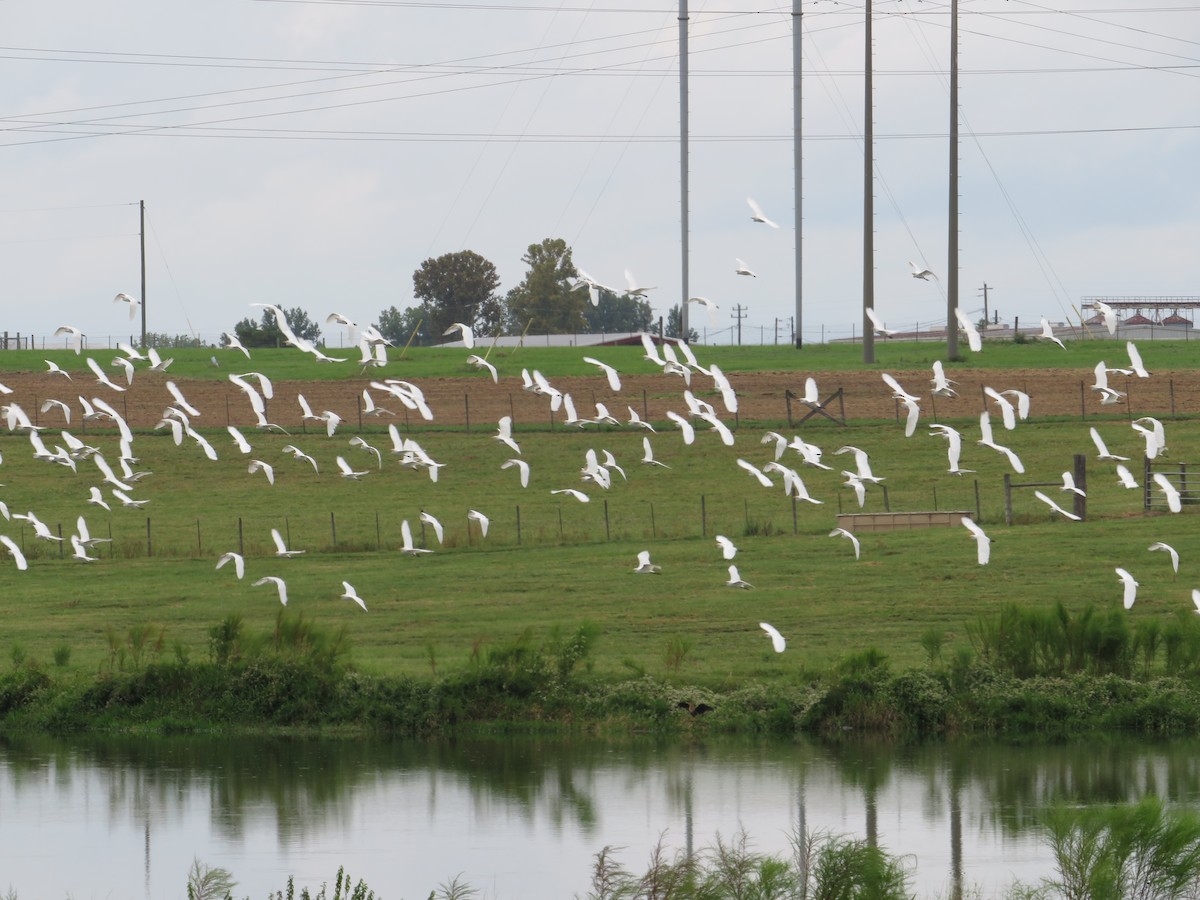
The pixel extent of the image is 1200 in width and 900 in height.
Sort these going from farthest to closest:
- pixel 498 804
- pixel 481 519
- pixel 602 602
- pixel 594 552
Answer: pixel 594 552
pixel 481 519
pixel 602 602
pixel 498 804

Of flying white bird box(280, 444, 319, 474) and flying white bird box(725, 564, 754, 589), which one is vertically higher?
flying white bird box(280, 444, 319, 474)

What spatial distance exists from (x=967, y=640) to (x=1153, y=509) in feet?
59.6

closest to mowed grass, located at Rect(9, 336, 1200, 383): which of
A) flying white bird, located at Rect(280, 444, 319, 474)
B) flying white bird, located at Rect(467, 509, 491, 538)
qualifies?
flying white bird, located at Rect(280, 444, 319, 474)

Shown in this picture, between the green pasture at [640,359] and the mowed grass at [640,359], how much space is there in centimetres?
5

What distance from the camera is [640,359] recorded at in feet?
316

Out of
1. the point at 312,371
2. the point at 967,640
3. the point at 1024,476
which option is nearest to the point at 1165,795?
the point at 967,640

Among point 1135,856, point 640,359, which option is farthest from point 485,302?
point 1135,856

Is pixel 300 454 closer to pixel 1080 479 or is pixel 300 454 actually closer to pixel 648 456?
pixel 648 456

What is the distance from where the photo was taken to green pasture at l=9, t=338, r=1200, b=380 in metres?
91.7

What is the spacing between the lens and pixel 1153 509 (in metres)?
55.1

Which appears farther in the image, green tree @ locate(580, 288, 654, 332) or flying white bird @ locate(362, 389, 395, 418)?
green tree @ locate(580, 288, 654, 332)

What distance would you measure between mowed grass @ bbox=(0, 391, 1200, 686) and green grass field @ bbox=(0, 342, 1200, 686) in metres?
0.12

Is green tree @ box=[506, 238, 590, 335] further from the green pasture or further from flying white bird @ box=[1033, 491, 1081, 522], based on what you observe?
flying white bird @ box=[1033, 491, 1081, 522]

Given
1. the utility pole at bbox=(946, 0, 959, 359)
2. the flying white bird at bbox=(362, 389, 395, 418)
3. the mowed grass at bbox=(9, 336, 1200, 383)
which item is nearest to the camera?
the flying white bird at bbox=(362, 389, 395, 418)
